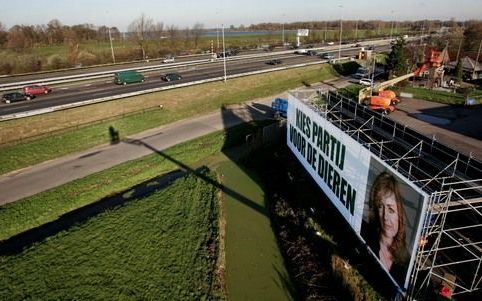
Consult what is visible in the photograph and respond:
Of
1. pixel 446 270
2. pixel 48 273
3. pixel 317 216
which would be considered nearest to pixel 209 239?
pixel 317 216

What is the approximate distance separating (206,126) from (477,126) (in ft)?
83.3

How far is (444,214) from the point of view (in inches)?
424

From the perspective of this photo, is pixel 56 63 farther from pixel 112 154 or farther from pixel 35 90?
pixel 112 154

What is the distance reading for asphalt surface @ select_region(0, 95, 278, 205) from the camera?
76.0 ft

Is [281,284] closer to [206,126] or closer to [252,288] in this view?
[252,288]

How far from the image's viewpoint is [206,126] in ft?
114

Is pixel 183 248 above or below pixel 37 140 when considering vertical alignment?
below

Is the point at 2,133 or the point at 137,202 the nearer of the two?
the point at 137,202

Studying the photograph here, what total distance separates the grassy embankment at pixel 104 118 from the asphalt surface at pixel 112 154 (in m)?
1.06

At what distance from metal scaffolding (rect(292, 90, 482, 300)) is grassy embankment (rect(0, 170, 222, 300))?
8.01 metres

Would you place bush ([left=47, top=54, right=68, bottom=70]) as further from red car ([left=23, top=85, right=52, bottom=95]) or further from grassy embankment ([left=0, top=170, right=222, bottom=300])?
grassy embankment ([left=0, top=170, right=222, bottom=300])

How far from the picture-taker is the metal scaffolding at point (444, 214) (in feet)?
36.3

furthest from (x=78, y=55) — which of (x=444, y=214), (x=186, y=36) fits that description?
(x=444, y=214)

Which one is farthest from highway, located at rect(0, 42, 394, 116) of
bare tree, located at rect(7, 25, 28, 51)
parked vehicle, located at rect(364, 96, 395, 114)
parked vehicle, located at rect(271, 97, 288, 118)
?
bare tree, located at rect(7, 25, 28, 51)
